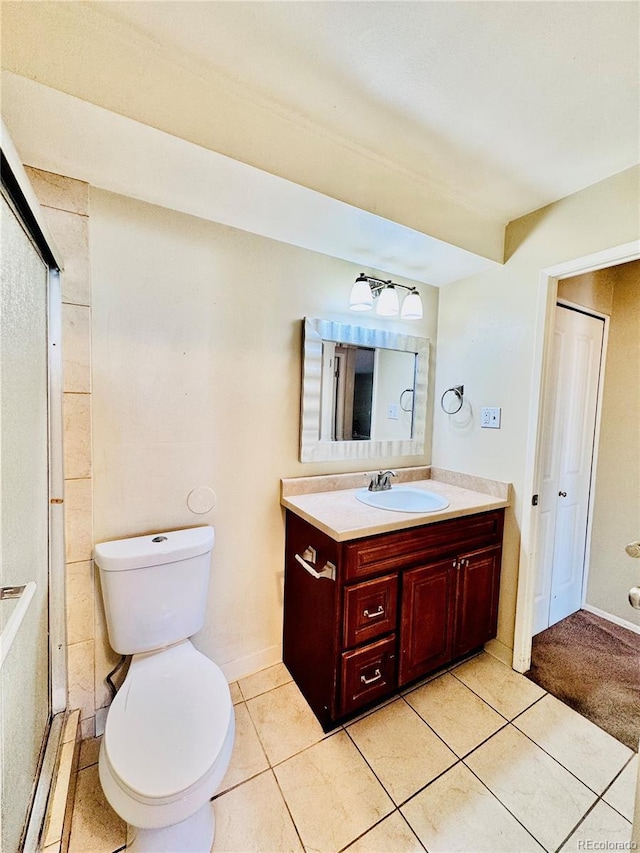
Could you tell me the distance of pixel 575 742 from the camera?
1366mm

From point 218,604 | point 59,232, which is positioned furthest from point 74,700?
point 59,232

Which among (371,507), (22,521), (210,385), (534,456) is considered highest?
(210,385)

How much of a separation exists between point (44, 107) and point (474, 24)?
1.17 meters

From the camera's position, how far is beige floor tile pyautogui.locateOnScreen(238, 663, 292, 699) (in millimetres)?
1588

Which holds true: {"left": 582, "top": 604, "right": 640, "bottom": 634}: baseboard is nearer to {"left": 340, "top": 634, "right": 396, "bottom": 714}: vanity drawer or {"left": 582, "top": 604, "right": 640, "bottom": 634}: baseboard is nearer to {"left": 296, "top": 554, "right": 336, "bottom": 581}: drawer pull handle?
{"left": 340, "top": 634, "right": 396, "bottom": 714}: vanity drawer

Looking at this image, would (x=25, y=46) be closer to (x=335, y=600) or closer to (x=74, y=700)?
(x=335, y=600)

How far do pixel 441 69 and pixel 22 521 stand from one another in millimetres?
1752

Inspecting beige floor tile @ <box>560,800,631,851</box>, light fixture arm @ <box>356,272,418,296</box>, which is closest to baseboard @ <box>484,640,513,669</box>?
beige floor tile @ <box>560,800,631,851</box>

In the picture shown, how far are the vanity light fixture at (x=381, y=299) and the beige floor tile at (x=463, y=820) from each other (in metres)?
1.97

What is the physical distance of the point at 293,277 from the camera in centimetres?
167

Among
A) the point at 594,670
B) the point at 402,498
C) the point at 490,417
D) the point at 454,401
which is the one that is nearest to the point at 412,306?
the point at 454,401

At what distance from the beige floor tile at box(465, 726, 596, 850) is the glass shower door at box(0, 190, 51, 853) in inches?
56.7

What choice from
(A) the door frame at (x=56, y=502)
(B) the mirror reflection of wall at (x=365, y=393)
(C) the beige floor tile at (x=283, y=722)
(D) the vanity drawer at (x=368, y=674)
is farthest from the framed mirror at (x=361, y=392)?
(C) the beige floor tile at (x=283, y=722)

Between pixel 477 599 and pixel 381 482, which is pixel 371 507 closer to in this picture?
pixel 381 482
